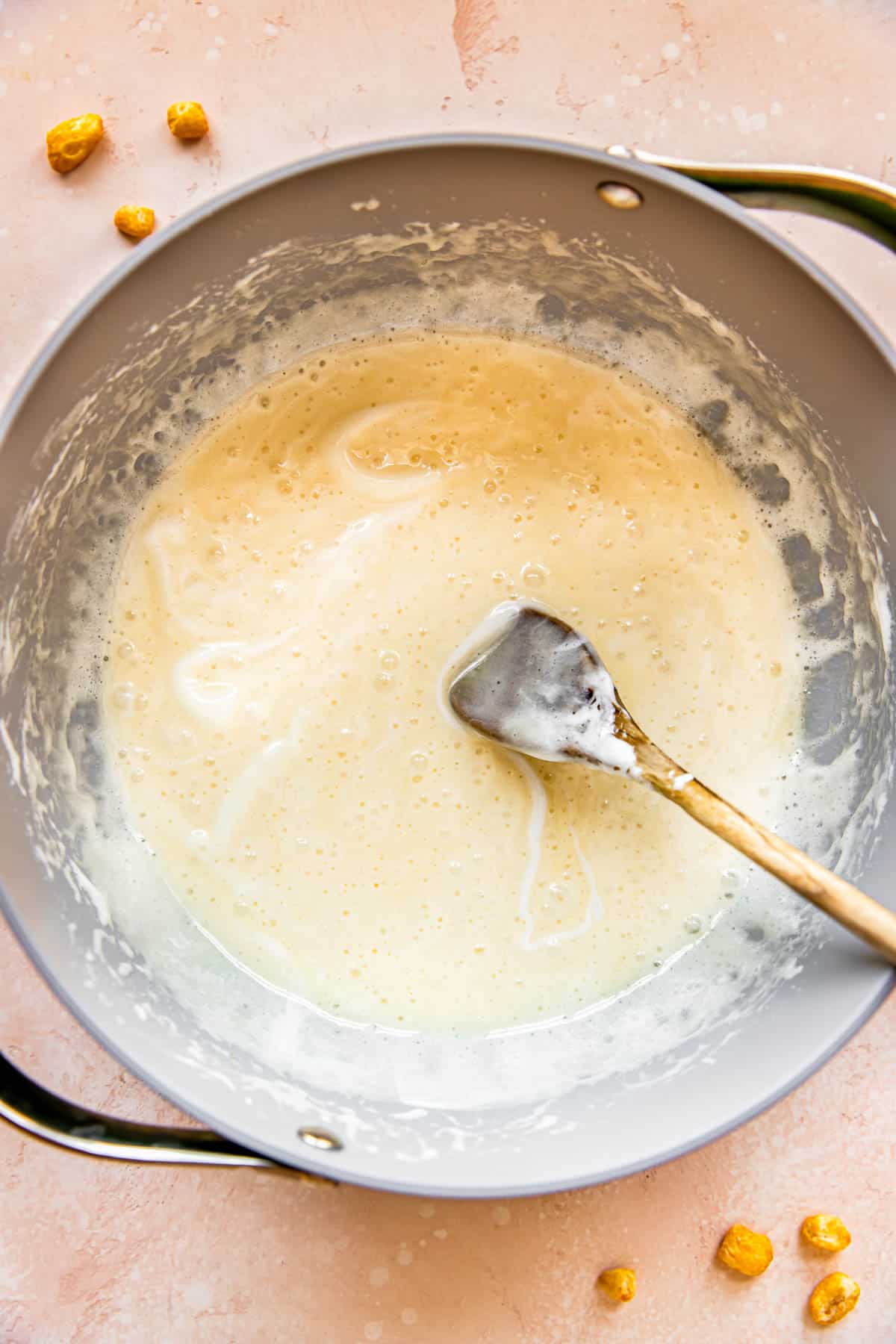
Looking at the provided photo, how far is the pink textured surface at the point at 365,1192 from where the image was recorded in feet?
4.43

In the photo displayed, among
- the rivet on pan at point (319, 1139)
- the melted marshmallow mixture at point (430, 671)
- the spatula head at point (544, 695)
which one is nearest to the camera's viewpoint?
the rivet on pan at point (319, 1139)

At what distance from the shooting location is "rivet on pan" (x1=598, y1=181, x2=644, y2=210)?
3.94 feet

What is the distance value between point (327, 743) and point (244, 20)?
0.93m

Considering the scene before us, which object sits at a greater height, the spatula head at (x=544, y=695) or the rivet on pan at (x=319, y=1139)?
the spatula head at (x=544, y=695)

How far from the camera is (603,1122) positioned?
126 cm

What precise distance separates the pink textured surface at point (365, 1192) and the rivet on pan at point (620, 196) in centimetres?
19

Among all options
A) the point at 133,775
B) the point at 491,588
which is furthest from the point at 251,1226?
the point at 491,588

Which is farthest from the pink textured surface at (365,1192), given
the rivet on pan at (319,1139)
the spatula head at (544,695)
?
the spatula head at (544,695)

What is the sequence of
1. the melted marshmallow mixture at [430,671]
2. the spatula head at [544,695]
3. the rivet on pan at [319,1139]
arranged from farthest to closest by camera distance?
the melted marshmallow mixture at [430,671] < the spatula head at [544,695] < the rivet on pan at [319,1139]

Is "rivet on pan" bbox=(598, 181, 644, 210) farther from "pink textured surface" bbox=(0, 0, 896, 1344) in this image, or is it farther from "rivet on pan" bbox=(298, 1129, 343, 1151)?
"rivet on pan" bbox=(298, 1129, 343, 1151)

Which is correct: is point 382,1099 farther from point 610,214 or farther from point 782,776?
point 610,214

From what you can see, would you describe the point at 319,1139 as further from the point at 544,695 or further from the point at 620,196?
the point at 620,196

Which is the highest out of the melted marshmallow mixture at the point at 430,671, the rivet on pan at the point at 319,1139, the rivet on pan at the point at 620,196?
the rivet on pan at the point at 620,196

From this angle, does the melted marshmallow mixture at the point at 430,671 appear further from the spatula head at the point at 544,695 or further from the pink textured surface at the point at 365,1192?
the pink textured surface at the point at 365,1192
